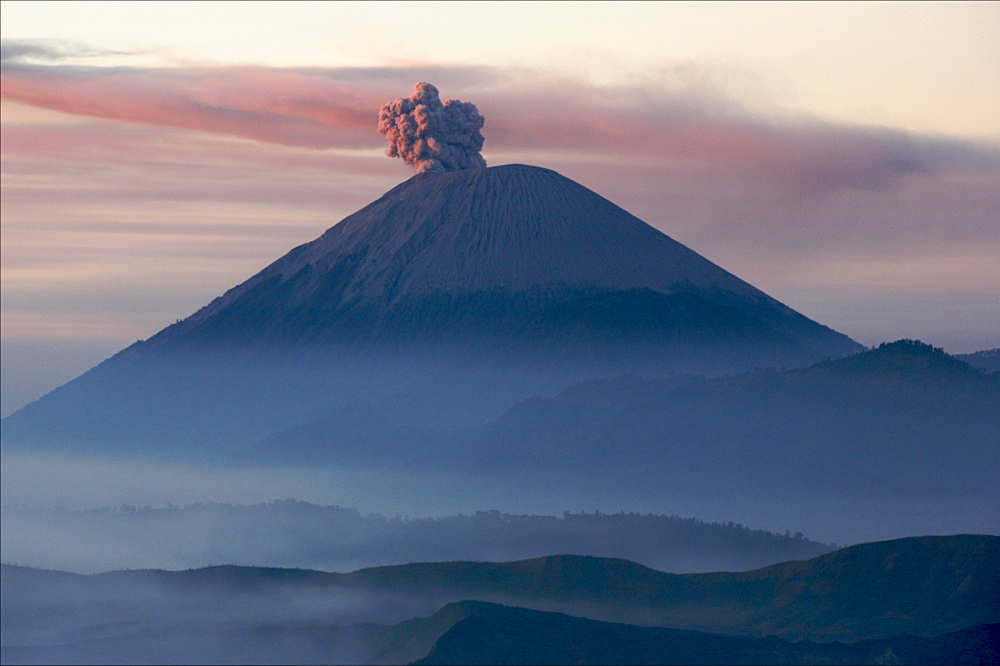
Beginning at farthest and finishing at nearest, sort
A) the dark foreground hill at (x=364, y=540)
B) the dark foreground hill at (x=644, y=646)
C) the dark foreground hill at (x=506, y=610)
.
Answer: the dark foreground hill at (x=364, y=540)
the dark foreground hill at (x=506, y=610)
the dark foreground hill at (x=644, y=646)

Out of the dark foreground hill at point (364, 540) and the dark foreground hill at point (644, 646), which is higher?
the dark foreground hill at point (364, 540)

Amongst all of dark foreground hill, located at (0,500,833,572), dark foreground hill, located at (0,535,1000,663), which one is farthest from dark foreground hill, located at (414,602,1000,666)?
dark foreground hill, located at (0,500,833,572)

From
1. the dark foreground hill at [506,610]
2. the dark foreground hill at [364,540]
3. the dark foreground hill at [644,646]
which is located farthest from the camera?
the dark foreground hill at [364,540]

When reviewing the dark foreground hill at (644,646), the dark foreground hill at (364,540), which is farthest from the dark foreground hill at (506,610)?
the dark foreground hill at (364,540)

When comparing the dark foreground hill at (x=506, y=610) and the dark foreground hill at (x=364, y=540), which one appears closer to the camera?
the dark foreground hill at (x=506, y=610)

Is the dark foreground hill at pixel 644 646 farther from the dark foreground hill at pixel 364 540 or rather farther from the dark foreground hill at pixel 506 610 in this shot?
the dark foreground hill at pixel 364 540

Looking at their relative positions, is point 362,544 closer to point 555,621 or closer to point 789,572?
point 789,572

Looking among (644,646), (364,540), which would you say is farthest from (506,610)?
(364,540)

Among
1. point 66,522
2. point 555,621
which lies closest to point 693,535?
point 555,621
